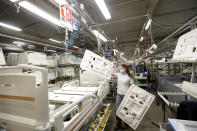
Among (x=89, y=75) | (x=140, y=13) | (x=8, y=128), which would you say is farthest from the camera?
(x=140, y=13)

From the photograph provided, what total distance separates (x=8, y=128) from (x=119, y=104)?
263 centimetres

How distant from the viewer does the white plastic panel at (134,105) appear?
257 centimetres

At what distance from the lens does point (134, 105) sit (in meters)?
2.74

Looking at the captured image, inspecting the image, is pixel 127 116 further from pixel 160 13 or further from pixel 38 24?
pixel 38 24

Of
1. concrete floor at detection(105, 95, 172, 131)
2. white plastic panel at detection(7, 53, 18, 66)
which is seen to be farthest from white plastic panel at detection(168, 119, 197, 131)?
white plastic panel at detection(7, 53, 18, 66)

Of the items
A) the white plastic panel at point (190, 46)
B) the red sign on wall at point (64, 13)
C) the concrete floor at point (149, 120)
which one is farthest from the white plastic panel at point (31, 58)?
the white plastic panel at point (190, 46)

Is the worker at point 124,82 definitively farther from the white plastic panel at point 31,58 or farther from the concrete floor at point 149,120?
the white plastic panel at point 31,58

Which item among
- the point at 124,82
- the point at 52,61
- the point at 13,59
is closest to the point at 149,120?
the point at 124,82

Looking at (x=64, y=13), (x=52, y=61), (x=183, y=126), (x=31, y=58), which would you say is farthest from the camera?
(x=52, y=61)

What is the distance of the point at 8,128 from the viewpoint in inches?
40.2

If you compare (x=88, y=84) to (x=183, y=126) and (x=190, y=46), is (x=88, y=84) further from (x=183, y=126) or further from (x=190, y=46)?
(x=190, y=46)

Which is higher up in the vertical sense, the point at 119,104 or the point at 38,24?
the point at 38,24

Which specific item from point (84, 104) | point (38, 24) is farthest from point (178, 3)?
point (38, 24)

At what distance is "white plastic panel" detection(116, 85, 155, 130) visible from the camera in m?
2.57
